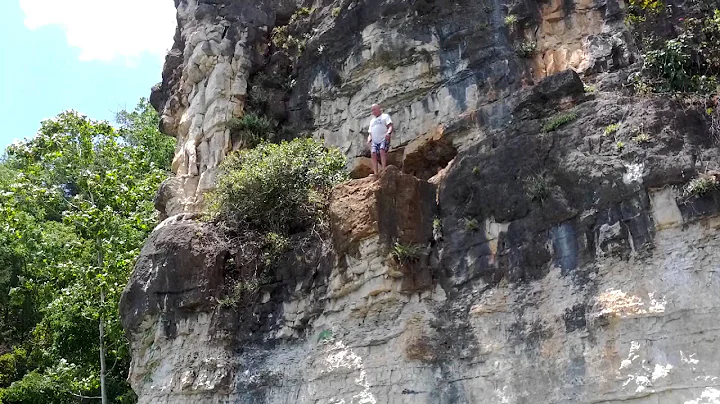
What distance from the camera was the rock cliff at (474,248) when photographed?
8695 mm

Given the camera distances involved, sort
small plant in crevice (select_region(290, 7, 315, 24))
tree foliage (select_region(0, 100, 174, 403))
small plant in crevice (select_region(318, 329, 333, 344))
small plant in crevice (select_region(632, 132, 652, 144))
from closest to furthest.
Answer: small plant in crevice (select_region(632, 132, 652, 144)) → small plant in crevice (select_region(318, 329, 333, 344)) → small plant in crevice (select_region(290, 7, 315, 24)) → tree foliage (select_region(0, 100, 174, 403))

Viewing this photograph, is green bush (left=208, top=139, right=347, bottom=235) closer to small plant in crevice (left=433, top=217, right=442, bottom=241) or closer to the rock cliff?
the rock cliff

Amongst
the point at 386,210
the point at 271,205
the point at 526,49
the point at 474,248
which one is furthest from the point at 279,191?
the point at 526,49

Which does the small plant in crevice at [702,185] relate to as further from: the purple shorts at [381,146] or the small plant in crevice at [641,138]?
the purple shorts at [381,146]

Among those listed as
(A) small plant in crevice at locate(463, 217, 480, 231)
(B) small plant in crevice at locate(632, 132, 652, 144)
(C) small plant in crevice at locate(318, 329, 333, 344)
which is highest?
(B) small plant in crevice at locate(632, 132, 652, 144)

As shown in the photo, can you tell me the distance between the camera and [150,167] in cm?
2106

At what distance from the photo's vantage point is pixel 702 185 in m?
8.76

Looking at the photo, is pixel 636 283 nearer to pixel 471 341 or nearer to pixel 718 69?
pixel 471 341

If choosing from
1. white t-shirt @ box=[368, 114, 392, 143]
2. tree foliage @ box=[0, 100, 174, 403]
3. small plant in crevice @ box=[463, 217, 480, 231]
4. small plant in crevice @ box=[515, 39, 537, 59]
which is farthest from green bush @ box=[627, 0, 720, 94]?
tree foliage @ box=[0, 100, 174, 403]

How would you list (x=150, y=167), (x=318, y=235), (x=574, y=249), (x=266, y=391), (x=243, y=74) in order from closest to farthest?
(x=574, y=249) → (x=266, y=391) → (x=318, y=235) → (x=243, y=74) → (x=150, y=167)

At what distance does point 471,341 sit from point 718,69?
552 centimetres

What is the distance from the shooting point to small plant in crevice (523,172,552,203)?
9977 mm

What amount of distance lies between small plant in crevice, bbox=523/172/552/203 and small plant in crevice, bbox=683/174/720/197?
70.8 inches

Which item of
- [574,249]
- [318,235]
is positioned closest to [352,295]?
[318,235]
